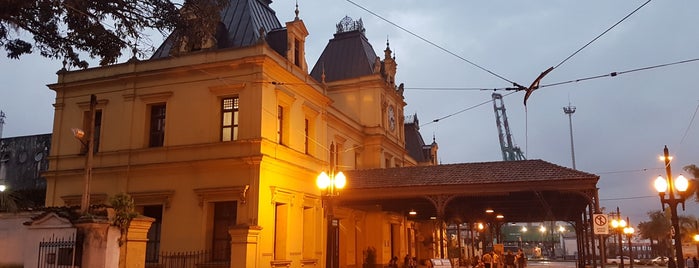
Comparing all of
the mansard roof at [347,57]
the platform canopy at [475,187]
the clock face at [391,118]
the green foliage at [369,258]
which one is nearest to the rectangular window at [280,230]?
the platform canopy at [475,187]

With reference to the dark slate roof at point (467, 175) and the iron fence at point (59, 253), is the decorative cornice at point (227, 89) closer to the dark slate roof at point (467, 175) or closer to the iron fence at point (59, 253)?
the dark slate roof at point (467, 175)

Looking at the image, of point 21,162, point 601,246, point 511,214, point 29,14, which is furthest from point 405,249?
point 29,14

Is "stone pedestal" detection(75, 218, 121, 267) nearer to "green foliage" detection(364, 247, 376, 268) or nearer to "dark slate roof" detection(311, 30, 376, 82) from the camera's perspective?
"green foliage" detection(364, 247, 376, 268)

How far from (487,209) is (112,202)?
909 inches

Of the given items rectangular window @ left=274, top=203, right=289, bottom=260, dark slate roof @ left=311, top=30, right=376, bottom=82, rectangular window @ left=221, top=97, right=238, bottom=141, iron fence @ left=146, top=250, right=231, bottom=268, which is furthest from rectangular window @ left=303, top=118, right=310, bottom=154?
dark slate roof @ left=311, top=30, right=376, bottom=82

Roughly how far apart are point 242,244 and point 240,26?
11829mm

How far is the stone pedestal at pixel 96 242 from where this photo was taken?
12359mm

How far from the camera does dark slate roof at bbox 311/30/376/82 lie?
3784 centimetres

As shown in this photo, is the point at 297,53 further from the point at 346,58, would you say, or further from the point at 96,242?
the point at 96,242

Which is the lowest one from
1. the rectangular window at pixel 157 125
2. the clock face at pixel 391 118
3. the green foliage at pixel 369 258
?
the green foliage at pixel 369 258

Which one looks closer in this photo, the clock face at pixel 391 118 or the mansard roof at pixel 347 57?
the mansard roof at pixel 347 57

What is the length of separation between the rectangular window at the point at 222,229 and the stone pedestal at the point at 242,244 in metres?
3.07

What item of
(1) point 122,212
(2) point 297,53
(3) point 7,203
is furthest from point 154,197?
(1) point 122,212

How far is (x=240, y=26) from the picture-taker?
26.9m
